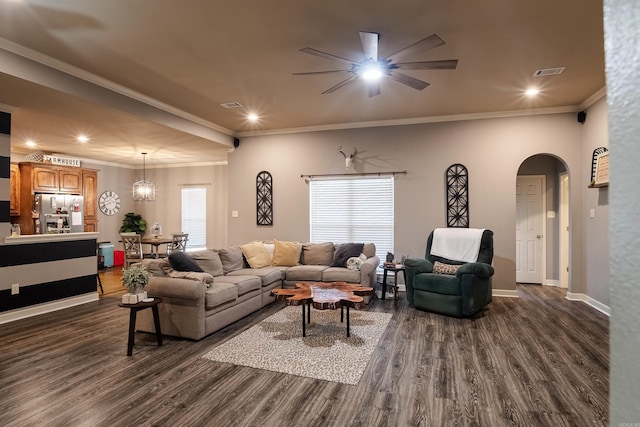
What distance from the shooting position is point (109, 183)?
913cm

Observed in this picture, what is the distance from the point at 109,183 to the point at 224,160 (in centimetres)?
307

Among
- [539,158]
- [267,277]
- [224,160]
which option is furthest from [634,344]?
[224,160]

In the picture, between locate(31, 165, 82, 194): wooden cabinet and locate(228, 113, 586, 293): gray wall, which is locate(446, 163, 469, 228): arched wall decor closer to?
locate(228, 113, 586, 293): gray wall

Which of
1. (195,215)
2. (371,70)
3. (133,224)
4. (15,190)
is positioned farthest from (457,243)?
(133,224)

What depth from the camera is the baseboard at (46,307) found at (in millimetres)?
4291

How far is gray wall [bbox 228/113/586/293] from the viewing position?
17.3 ft

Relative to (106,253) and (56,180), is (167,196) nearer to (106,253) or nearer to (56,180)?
(106,253)

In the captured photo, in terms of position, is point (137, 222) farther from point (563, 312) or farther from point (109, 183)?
point (563, 312)

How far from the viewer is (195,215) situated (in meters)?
9.41

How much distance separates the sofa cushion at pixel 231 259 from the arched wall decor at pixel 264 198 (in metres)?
1.34

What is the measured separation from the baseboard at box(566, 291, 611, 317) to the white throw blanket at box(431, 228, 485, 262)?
171 centimetres

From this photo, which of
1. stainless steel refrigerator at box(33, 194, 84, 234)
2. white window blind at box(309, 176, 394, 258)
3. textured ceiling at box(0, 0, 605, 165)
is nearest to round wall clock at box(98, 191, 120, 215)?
stainless steel refrigerator at box(33, 194, 84, 234)

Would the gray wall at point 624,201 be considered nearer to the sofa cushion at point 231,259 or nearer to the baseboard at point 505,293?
the sofa cushion at point 231,259

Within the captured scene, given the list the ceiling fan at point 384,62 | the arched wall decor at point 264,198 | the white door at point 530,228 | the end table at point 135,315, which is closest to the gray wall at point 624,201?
the ceiling fan at point 384,62
